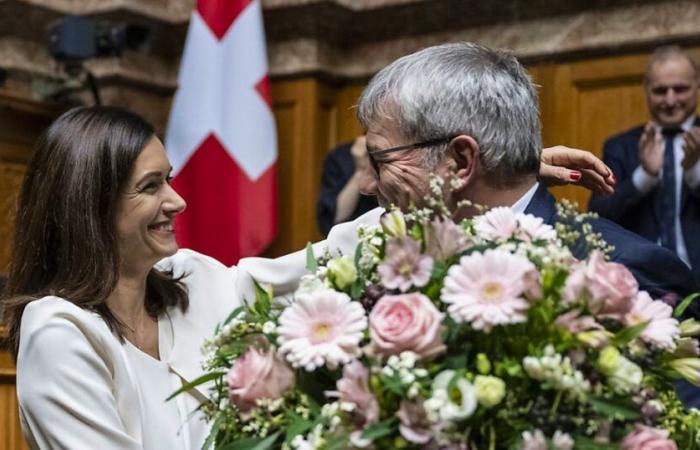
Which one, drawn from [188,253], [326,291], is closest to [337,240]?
[188,253]

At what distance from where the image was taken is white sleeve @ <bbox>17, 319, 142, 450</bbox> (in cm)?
221

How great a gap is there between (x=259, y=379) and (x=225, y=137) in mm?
4166

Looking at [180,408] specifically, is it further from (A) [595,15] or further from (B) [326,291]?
(A) [595,15]

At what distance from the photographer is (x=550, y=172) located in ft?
7.24

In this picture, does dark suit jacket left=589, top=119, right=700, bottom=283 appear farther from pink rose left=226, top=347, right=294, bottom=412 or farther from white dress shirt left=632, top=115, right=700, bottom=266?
pink rose left=226, top=347, right=294, bottom=412

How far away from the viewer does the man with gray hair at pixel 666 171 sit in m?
4.41

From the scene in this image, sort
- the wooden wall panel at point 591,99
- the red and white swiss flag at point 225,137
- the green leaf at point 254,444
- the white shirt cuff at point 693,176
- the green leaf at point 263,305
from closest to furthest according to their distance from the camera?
the green leaf at point 254,444
the green leaf at point 263,305
the white shirt cuff at point 693,176
the wooden wall panel at point 591,99
the red and white swiss flag at point 225,137

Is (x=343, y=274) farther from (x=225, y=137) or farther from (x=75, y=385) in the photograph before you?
(x=225, y=137)

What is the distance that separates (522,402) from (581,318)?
110 mm

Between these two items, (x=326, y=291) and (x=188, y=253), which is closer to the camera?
(x=326, y=291)

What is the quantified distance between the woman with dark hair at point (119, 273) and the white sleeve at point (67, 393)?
0.7 inches

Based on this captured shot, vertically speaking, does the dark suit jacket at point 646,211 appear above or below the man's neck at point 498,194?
below

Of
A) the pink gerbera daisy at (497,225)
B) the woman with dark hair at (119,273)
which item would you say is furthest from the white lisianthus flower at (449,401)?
the woman with dark hair at (119,273)

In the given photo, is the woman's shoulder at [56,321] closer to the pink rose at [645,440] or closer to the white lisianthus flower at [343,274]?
the white lisianthus flower at [343,274]
